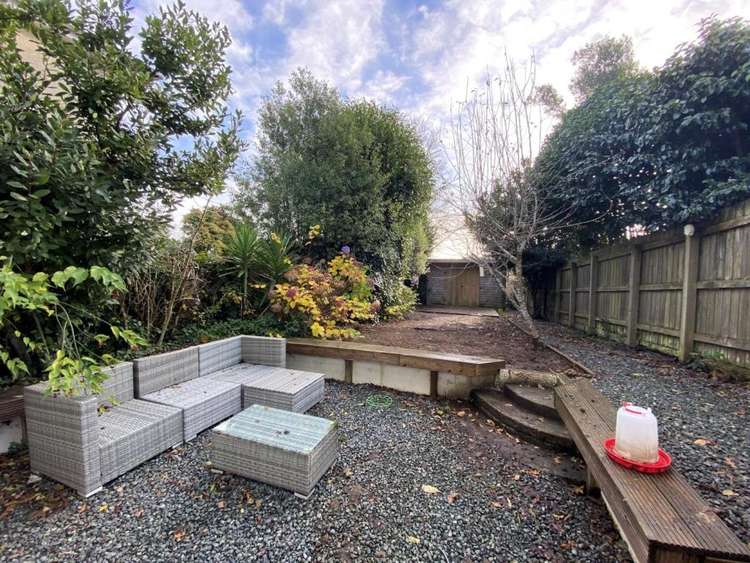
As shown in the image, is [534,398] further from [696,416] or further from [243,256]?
[243,256]

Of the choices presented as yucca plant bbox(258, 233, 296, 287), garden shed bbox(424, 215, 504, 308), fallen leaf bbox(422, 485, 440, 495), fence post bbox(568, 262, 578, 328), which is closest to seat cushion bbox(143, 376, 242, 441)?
fallen leaf bbox(422, 485, 440, 495)

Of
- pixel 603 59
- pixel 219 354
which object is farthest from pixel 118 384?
pixel 603 59

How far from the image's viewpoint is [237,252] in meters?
3.98

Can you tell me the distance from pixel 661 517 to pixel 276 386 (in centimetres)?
233

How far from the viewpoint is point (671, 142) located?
3838mm

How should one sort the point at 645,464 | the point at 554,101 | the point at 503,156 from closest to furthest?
the point at 645,464, the point at 503,156, the point at 554,101

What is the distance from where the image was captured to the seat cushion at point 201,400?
2.20 m

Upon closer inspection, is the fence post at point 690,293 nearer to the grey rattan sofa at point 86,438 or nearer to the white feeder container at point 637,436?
the white feeder container at point 637,436

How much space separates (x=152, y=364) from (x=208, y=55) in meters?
2.50

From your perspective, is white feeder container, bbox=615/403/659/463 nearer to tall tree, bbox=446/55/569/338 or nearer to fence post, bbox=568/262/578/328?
tall tree, bbox=446/55/569/338

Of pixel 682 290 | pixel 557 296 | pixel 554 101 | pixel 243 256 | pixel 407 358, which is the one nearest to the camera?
pixel 407 358

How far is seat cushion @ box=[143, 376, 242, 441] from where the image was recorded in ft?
7.21

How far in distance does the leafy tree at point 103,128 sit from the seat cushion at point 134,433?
1.03 meters

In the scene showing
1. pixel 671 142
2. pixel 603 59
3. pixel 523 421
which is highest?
pixel 603 59
